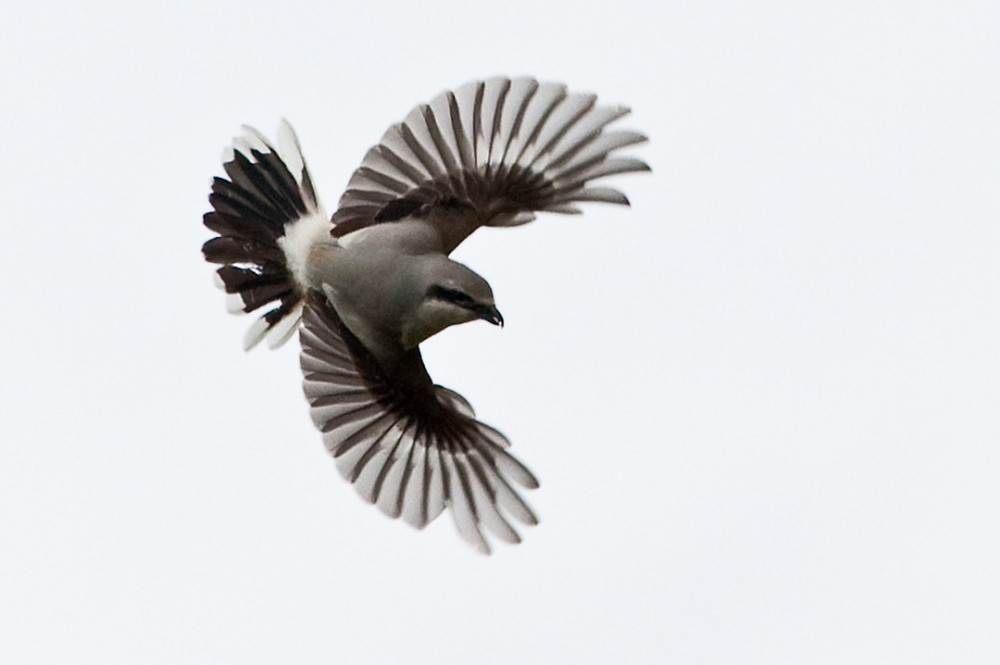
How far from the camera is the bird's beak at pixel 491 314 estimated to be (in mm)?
8422

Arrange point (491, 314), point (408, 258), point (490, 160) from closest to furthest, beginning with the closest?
point (491, 314) → point (408, 258) → point (490, 160)

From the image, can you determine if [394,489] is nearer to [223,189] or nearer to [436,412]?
[436,412]

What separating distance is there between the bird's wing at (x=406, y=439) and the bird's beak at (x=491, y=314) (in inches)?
31.8

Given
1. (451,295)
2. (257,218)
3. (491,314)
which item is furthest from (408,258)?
(257,218)

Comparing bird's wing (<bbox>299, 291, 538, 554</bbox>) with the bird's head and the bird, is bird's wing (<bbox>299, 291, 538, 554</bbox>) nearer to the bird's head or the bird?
the bird

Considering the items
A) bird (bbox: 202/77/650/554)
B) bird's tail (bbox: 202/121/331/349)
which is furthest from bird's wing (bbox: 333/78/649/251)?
bird's tail (bbox: 202/121/331/349)

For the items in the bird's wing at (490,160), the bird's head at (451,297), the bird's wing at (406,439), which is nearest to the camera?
the bird's head at (451,297)

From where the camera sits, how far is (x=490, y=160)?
29.0ft

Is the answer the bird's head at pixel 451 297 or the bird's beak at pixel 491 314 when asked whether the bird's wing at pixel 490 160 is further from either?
the bird's beak at pixel 491 314

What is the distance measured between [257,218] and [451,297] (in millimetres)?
1448

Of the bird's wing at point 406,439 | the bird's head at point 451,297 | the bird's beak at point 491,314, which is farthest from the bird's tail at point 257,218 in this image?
the bird's beak at point 491,314

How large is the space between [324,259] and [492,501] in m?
1.54

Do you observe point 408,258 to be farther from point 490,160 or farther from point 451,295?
point 490,160

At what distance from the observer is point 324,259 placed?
8.98 meters
